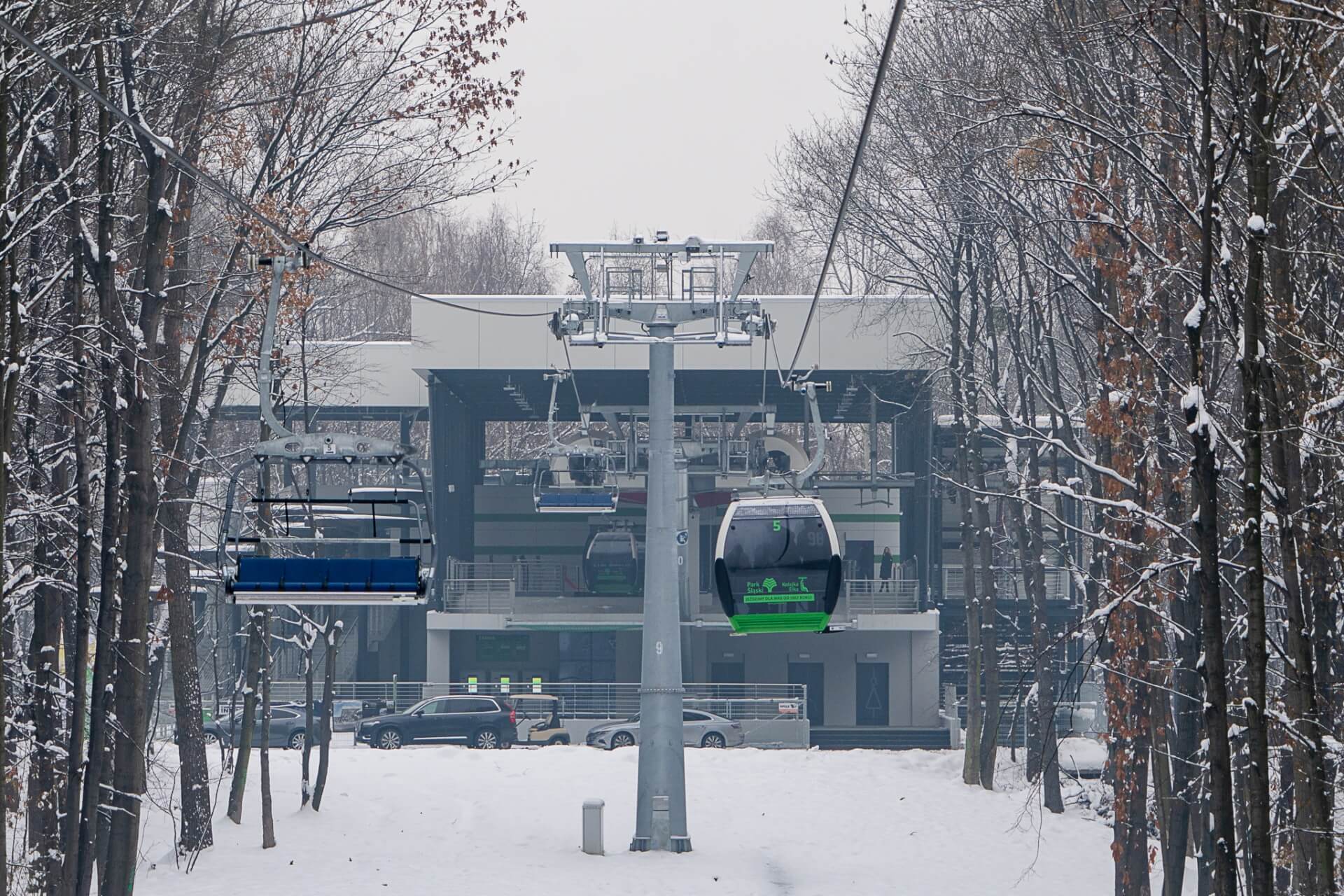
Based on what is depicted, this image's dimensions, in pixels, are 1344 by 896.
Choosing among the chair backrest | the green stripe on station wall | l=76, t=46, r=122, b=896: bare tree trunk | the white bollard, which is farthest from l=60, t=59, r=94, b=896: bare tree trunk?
the green stripe on station wall

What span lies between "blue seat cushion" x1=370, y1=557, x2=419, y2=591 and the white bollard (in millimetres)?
10157

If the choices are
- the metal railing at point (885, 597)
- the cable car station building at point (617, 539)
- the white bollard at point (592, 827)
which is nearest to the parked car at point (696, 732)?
the cable car station building at point (617, 539)

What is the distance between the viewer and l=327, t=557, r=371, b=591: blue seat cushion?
10859 millimetres

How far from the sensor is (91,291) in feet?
49.4

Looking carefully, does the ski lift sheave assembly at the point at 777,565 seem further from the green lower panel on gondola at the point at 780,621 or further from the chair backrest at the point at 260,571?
the chair backrest at the point at 260,571

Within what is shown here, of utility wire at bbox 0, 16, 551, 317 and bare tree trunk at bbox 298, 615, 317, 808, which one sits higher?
utility wire at bbox 0, 16, 551, 317

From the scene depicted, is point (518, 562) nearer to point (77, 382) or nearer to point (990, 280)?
point (990, 280)

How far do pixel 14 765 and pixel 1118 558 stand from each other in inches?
384

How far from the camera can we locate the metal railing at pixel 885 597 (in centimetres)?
4372

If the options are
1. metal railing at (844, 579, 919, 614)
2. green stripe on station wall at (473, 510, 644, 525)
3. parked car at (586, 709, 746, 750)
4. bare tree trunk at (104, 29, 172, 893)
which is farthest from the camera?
green stripe on station wall at (473, 510, 644, 525)

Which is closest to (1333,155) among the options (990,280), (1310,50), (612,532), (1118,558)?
(1310,50)

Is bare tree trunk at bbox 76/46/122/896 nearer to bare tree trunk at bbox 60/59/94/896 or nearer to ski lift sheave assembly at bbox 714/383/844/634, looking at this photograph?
bare tree trunk at bbox 60/59/94/896

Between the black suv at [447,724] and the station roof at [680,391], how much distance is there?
Result: 27.2 ft

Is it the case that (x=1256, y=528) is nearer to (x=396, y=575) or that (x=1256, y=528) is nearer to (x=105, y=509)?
(x=396, y=575)
